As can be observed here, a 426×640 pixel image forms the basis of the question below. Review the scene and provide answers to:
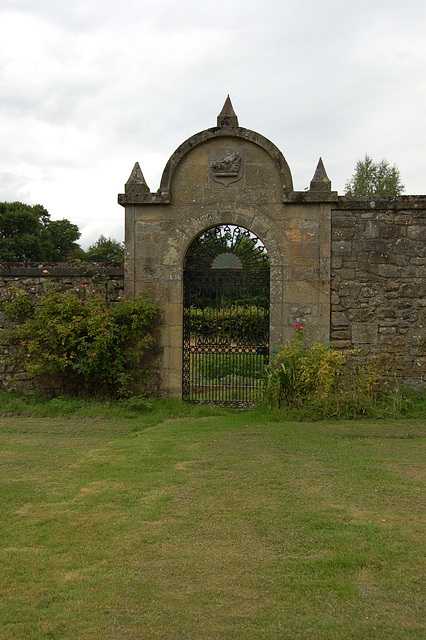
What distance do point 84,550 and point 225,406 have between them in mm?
5251

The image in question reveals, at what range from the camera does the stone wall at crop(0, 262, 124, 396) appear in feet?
28.5

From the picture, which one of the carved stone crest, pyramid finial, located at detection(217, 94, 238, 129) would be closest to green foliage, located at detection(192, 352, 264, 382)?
the carved stone crest

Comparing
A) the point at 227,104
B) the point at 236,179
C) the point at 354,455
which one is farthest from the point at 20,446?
the point at 227,104

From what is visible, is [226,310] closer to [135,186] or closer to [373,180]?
[135,186]

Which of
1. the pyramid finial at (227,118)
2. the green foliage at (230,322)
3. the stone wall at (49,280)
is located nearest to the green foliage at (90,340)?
the stone wall at (49,280)

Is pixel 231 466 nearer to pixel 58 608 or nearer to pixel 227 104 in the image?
pixel 58 608

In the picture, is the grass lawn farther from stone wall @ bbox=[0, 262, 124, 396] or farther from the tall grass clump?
stone wall @ bbox=[0, 262, 124, 396]

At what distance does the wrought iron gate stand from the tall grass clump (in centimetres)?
60

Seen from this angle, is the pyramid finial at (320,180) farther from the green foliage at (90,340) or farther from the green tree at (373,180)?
the green tree at (373,180)

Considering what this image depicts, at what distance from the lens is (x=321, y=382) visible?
292 inches

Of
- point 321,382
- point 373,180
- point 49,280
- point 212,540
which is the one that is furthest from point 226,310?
point 373,180

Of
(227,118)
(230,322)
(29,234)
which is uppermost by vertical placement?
(29,234)

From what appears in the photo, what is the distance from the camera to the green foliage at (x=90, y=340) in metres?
7.89

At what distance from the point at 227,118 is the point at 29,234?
31224 mm
